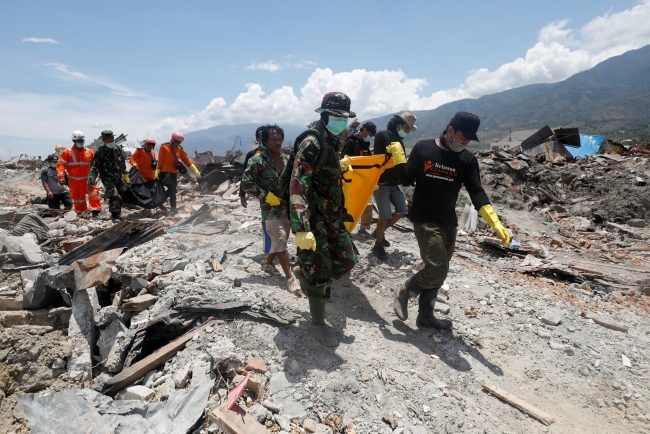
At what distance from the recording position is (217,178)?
12.1m

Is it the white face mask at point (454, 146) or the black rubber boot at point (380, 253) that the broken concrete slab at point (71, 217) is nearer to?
the black rubber boot at point (380, 253)

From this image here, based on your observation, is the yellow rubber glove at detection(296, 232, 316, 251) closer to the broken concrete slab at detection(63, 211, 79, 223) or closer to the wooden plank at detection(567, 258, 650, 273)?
the wooden plank at detection(567, 258, 650, 273)

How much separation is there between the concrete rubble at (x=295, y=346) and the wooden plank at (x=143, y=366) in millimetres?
11

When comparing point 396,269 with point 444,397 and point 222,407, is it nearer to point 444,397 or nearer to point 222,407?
point 444,397

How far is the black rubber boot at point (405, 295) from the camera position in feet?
11.2

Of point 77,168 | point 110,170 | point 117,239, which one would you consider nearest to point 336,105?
point 117,239

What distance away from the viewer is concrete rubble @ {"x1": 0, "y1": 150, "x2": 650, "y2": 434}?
7.63 ft

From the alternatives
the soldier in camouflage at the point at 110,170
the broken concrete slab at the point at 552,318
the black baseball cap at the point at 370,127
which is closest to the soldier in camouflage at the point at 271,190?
the black baseball cap at the point at 370,127

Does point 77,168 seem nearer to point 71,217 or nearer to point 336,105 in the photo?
point 71,217

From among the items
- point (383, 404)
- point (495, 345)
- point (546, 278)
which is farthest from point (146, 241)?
point (546, 278)

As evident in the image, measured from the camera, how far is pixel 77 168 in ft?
24.1

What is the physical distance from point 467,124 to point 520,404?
2291 millimetres

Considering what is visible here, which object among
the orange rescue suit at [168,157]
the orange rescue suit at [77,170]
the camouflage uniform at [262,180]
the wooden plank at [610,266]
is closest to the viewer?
the camouflage uniform at [262,180]

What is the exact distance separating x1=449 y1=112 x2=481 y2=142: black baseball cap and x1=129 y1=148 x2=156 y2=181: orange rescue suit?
705cm
